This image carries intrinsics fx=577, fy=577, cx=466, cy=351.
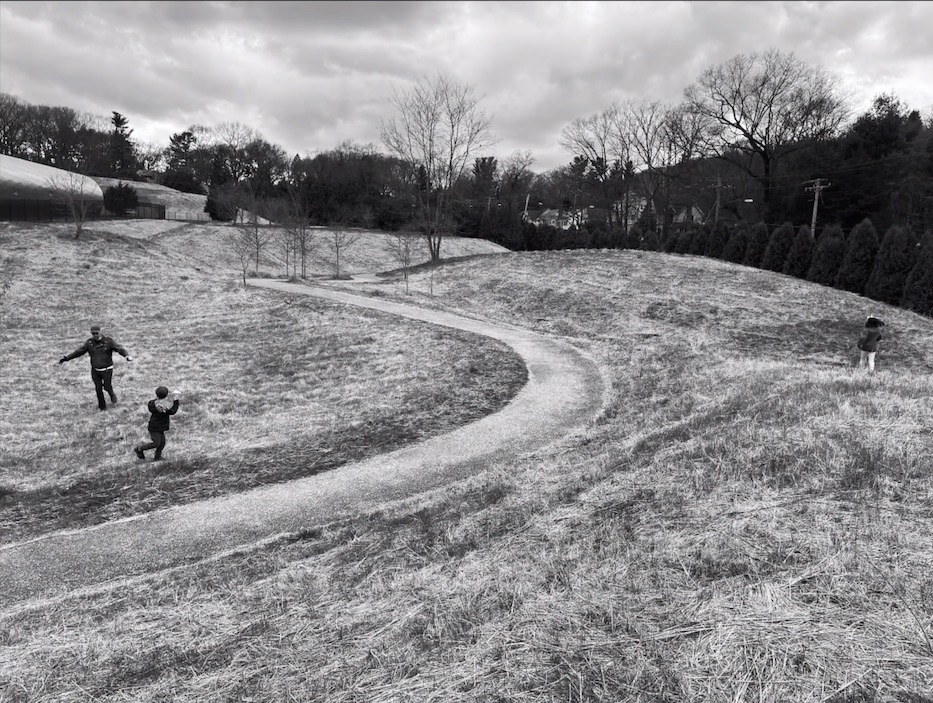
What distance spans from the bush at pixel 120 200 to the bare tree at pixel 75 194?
128cm

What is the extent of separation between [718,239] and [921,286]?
42.4 feet

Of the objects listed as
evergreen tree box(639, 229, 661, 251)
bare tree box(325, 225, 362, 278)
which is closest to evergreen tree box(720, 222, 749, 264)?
evergreen tree box(639, 229, 661, 251)

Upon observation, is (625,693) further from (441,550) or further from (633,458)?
(633,458)

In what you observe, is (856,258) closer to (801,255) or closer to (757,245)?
(801,255)

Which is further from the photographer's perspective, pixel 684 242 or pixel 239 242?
pixel 239 242

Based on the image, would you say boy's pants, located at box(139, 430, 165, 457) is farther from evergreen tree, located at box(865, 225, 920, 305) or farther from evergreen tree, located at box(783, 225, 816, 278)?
evergreen tree, located at box(783, 225, 816, 278)

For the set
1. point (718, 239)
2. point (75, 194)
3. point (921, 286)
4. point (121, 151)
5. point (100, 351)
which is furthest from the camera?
point (121, 151)

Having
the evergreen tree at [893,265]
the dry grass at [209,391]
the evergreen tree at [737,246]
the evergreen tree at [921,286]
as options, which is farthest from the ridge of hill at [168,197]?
the evergreen tree at [921,286]

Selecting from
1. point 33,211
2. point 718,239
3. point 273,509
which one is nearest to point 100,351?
point 273,509

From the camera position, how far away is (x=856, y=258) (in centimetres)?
2339

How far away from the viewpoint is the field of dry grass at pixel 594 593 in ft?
10.7

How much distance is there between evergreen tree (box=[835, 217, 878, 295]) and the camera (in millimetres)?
23281

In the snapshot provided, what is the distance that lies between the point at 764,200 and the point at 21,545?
4793 centimetres

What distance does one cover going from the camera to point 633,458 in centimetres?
728
